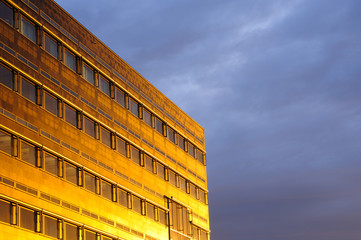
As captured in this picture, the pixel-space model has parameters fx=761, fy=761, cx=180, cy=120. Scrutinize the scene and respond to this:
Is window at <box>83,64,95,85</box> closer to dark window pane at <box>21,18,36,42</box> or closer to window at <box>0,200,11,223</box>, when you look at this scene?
dark window pane at <box>21,18,36,42</box>

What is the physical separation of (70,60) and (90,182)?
32.7 ft

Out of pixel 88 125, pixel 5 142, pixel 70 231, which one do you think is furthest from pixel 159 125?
pixel 5 142

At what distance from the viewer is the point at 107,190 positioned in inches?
2522

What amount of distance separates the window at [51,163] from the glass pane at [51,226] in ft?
11.4

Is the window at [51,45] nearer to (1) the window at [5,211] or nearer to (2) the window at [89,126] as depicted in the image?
(2) the window at [89,126]

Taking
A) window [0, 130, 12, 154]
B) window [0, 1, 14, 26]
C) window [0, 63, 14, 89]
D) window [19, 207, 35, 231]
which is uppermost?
window [0, 1, 14, 26]

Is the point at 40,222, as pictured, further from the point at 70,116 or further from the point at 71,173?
the point at 70,116

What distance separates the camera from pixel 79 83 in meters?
62.0

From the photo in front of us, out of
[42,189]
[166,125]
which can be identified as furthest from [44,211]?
[166,125]

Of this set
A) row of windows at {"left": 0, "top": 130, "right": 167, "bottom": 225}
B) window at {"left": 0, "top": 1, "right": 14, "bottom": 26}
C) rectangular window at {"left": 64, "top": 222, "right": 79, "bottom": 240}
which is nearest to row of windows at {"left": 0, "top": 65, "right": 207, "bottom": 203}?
row of windows at {"left": 0, "top": 130, "right": 167, "bottom": 225}

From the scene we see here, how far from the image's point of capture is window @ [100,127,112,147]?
64.9 metres

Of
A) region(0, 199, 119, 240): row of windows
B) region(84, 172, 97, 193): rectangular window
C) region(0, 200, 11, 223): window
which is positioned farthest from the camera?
region(84, 172, 97, 193): rectangular window

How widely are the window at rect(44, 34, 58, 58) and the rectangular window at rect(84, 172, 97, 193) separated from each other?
32.2 feet

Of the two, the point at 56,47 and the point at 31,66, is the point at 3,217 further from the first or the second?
the point at 56,47
